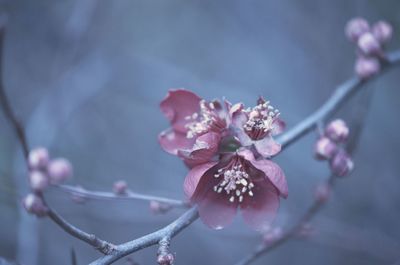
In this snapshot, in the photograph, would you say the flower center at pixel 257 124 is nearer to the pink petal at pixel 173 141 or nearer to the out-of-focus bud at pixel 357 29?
the pink petal at pixel 173 141

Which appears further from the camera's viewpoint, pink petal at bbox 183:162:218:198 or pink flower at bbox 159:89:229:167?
pink flower at bbox 159:89:229:167

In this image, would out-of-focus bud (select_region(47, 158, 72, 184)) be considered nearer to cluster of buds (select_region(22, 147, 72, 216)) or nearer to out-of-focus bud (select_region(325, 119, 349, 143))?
cluster of buds (select_region(22, 147, 72, 216))

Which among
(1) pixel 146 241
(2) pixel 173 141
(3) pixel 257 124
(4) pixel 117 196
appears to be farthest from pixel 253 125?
(4) pixel 117 196

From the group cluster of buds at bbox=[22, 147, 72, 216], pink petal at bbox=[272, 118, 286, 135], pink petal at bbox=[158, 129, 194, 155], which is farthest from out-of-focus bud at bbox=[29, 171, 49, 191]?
pink petal at bbox=[272, 118, 286, 135]

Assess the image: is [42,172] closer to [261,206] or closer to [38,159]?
[38,159]

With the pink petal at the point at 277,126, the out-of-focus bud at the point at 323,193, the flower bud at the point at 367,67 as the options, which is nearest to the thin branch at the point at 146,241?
the pink petal at the point at 277,126

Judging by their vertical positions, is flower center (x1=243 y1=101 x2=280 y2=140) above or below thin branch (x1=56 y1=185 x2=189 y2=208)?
above
